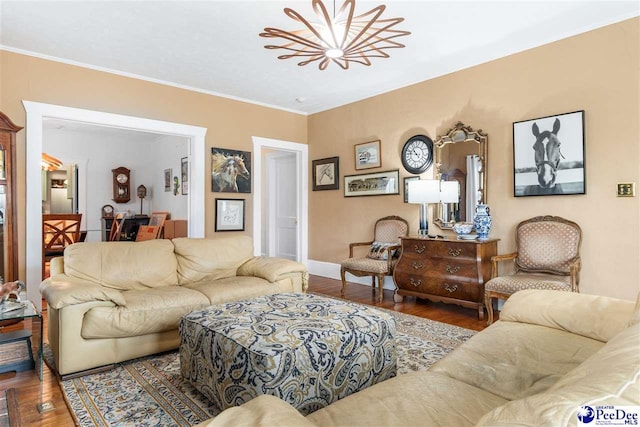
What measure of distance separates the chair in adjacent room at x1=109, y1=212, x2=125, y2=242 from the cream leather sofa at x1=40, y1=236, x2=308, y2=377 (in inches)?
176

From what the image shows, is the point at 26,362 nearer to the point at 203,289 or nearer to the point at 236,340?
the point at 203,289

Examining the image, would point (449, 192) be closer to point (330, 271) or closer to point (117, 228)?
point (330, 271)

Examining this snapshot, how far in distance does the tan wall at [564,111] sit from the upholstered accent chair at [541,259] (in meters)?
0.13

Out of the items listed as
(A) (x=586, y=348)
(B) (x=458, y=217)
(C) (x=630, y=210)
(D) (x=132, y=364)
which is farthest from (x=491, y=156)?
(D) (x=132, y=364)

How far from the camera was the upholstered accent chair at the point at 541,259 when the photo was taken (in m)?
3.17

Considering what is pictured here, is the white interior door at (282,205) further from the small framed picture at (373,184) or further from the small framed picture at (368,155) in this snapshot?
the small framed picture at (368,155)

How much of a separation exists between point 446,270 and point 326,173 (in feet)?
8.72

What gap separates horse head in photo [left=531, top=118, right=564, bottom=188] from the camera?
3518 millimetres

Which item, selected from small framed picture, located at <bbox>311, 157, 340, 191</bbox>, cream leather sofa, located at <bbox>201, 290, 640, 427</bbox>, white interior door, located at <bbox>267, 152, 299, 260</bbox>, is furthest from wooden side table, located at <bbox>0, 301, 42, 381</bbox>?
white interior door, located at <bbox>267, 152, 299, 260</bbox>

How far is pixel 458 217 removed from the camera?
4230 millimetres

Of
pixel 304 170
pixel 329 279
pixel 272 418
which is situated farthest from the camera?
pixel 304 170

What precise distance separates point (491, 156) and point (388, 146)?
1.39m

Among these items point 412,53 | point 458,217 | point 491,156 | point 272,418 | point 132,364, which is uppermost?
point 412,53

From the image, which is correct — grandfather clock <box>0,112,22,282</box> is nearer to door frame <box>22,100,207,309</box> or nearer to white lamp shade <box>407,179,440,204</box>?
door frame <box>22,100,207,309</box>
